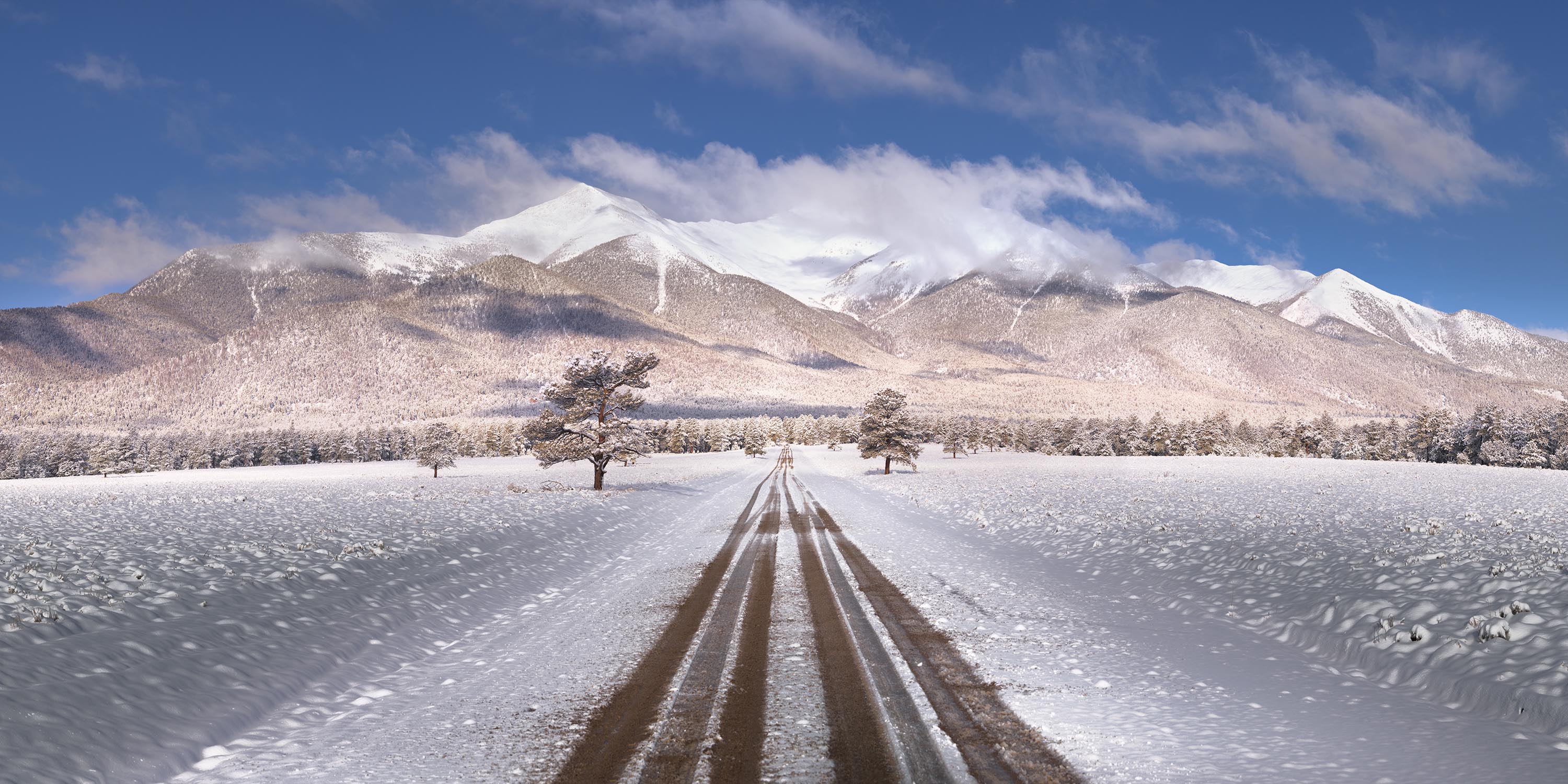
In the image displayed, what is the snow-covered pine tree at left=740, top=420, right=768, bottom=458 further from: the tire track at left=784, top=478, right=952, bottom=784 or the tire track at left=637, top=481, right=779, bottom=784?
the tire track at left=784, top=478, right=952, bottom=784

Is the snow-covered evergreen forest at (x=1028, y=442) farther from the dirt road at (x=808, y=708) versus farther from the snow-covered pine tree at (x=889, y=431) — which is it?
the dirt road at (x=808, y=708)

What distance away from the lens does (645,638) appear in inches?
368

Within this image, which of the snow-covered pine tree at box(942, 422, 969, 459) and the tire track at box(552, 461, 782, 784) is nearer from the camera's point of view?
the tire track at box(552, 461, 782, 784)

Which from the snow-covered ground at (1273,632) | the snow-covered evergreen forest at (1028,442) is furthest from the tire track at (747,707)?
the snow-covered evergreen forest at (1028,442)

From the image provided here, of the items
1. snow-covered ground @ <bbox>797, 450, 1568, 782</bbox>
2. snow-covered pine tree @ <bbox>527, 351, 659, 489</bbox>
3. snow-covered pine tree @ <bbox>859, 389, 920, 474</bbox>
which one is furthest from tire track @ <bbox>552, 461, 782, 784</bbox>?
snow-covered pine tree @ <bbox>859, 389, 920, 474</bbox>

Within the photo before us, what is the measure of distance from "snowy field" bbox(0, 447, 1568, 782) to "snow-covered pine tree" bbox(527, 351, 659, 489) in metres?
15.5

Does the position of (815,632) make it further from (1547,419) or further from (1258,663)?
(1547,419)

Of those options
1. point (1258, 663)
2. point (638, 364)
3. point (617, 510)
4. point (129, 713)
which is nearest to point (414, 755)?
point (129, 713)

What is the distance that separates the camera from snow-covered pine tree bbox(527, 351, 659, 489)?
35531 mm

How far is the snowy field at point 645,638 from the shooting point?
226 inches

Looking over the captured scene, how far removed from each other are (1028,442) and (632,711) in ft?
469

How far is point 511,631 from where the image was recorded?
1020 centimetres

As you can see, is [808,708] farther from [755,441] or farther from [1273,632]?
[755,441]

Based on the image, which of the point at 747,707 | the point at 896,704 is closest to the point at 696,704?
the point at 747,707
